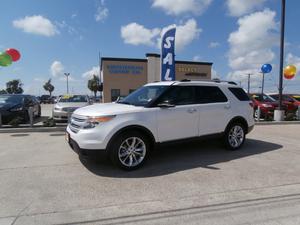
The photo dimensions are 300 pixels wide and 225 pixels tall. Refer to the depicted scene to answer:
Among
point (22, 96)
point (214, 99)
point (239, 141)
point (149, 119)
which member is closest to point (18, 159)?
point (149, 119)

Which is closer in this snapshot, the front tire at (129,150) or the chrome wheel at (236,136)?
the front tire at (129,150)

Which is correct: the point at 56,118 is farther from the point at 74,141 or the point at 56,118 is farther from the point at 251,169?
the point at 251,169

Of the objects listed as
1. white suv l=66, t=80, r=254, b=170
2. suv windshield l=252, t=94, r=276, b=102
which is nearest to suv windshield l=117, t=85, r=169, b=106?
white suv l=66, t=80, r=254, b=170

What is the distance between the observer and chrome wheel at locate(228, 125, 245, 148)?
676 centimetres

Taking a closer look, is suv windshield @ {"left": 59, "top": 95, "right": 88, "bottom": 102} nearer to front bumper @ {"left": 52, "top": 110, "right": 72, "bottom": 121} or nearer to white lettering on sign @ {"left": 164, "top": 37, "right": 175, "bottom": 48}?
front bumper @ {"left": 52, "top": 110, "right": 72, "bottom": 121}

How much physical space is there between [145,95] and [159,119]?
90 centimetres

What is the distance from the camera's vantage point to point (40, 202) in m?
3.77

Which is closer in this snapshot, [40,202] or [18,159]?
[40,202]

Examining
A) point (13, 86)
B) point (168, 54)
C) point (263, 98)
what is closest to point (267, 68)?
point (263, 98)

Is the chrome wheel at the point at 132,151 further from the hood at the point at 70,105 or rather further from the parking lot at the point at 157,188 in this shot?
the hood at the point at 70,105

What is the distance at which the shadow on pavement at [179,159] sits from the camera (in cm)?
507

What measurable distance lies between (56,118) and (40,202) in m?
8.28

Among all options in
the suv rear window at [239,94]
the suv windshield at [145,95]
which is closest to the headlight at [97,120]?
the suv windshield at [145,95]

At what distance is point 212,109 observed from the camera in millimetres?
6246
